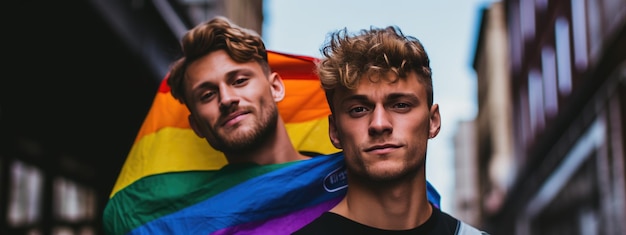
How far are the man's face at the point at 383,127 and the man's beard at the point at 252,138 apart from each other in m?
0.96

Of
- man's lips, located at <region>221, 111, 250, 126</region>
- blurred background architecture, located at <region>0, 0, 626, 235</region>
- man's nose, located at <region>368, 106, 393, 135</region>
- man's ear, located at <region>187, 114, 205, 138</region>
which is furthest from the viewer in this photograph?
blurred background architecture, located at <region>0, 0, 626, 235</region>

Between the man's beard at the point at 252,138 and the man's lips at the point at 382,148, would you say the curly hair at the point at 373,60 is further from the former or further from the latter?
the man's beard at the point at 252,138

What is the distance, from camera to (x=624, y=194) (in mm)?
17344

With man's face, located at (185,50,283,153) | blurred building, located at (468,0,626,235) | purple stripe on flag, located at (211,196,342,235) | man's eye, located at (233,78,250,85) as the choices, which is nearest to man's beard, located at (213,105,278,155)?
man's face, located at (185,50,283,153)

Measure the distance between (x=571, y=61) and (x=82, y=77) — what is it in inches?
605

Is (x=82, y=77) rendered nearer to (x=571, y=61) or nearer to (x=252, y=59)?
(x=252, y=59)

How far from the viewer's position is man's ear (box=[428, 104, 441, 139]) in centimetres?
381

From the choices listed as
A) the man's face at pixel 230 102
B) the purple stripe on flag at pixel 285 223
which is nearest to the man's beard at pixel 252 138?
the man's face at pixel 230 102

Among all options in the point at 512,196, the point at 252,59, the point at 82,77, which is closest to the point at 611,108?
the point at 82,77

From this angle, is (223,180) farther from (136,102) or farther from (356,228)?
(136,102)

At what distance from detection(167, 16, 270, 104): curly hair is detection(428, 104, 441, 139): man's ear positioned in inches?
46.1

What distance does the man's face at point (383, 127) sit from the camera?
141 inches

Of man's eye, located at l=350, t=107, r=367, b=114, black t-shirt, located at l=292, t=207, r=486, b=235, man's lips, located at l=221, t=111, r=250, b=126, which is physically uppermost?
man's eye, located at l=350, t=107, r=367, b=114

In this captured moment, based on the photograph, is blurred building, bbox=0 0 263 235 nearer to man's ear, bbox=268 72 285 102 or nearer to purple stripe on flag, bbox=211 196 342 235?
man's ear, bbox=268 72 285 102
